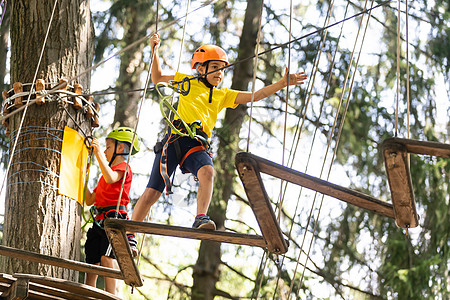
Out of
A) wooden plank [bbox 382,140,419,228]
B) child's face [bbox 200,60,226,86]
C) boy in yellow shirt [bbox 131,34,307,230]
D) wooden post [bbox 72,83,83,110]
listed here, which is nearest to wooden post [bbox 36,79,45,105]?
wooden post [bbox 72,83,83,110]

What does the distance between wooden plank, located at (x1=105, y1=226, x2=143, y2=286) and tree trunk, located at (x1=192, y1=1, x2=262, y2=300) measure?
154 inches

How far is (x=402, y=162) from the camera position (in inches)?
105

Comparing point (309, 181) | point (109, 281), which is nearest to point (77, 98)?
point (109, 281)

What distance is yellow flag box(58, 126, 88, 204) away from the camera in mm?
4039

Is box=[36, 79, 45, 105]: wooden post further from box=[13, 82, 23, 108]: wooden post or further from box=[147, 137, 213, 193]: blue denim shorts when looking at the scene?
box=[147, 137, 213, 193]: blue denim shorts

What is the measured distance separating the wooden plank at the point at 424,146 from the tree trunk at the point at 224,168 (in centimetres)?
471

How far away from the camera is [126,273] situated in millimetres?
3322

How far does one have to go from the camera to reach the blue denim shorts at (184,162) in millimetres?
3598

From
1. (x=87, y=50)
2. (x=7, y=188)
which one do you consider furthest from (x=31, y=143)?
(x=87, y=50)

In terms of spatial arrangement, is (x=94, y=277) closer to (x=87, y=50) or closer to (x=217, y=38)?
(x=87, y=50)

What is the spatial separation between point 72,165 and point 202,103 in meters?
0.82

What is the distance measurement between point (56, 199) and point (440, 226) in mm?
4540

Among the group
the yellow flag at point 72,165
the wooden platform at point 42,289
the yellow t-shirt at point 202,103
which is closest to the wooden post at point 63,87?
the yellow flag at point 72,165

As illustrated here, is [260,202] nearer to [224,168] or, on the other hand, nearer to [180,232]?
[180,232]
